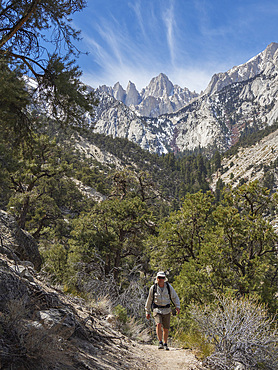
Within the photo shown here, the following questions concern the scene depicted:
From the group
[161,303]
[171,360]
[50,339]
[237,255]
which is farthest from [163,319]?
[237,255]

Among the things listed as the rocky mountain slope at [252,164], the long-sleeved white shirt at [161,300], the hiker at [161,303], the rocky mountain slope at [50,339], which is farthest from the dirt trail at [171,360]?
the rocky mountain slope at [252,164]

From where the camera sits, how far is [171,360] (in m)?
4.46

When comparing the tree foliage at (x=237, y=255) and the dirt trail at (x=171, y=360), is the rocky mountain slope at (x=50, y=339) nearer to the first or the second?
the dirt trail at (x=171, y=360)

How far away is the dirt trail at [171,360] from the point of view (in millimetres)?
4027

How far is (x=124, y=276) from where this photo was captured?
494 inches

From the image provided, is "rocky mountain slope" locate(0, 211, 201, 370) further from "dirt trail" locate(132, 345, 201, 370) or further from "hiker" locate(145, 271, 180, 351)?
"hiker" locate(145, 271, 180, 351)

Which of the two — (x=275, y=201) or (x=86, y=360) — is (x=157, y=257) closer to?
(x=275, y=201)

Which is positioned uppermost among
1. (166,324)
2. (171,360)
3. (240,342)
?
(240,342)

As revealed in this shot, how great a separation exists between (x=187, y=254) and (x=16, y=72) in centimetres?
911

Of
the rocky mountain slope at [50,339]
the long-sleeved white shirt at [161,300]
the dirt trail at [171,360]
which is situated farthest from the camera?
the long-sleeved white shirt at [161,300]

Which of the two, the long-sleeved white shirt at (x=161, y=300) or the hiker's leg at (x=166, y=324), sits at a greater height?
the long-sleeved white shirt at (x=161, y=300)

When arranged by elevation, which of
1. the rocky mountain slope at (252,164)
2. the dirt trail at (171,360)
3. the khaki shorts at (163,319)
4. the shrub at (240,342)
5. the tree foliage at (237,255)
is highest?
the rocky mountain slope at (252,164)

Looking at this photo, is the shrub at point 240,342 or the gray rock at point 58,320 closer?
the gray rock at point 58,320

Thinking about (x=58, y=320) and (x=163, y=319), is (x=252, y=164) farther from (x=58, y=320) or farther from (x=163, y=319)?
(x=58, y=320)
